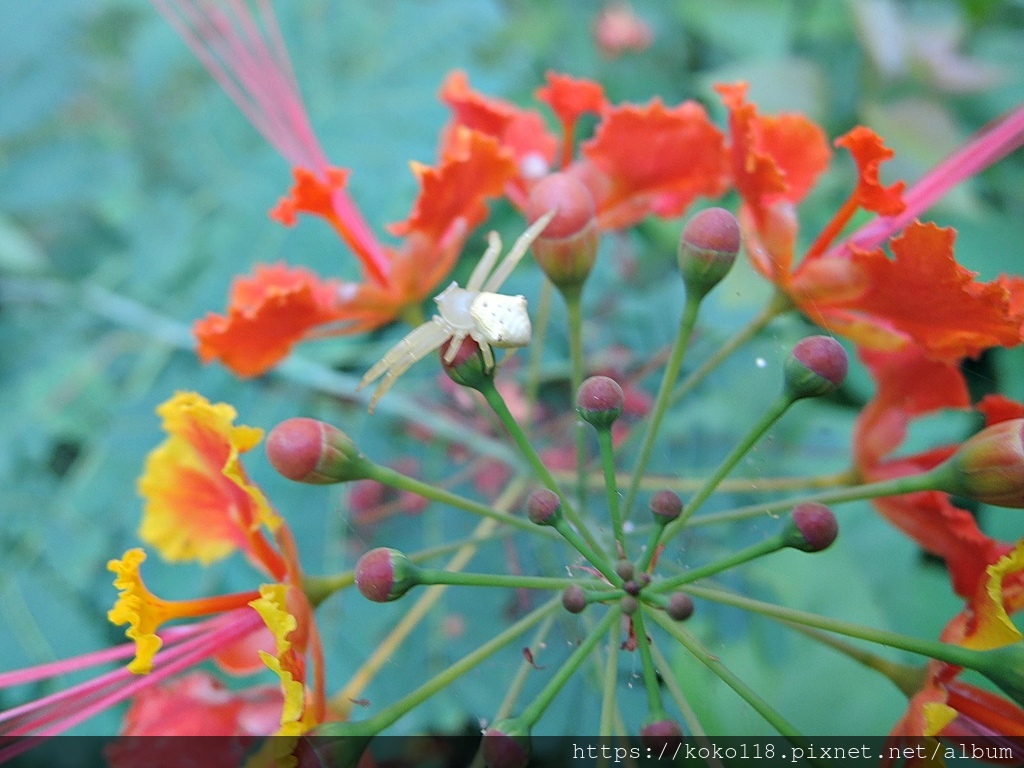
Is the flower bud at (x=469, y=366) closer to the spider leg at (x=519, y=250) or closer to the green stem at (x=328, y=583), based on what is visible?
the spider leg at (x=519, y=250)

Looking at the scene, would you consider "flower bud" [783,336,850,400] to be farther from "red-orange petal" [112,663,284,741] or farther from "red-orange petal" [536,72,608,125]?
"red-orange petal" [112,663,284,741]

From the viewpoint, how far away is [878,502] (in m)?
1.12

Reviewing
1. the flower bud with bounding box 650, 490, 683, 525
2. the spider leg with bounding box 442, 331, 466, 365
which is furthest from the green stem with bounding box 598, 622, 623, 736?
the spider leg with bounding box 442, 331, 466, 365

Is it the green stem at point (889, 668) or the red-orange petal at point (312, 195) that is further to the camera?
the red-orange petal at point (312, 195)

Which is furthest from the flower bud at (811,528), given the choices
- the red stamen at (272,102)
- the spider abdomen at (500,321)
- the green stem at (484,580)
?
the red stamen at (272,102)

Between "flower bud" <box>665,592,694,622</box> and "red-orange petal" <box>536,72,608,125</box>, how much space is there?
27.6 inches

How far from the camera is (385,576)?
875 millimetres

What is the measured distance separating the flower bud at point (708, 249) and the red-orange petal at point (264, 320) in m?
0.49

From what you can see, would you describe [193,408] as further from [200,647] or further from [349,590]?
[349,590]

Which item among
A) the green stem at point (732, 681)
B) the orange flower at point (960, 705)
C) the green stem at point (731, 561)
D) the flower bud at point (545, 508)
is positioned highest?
the flower bud at point (545, 508)

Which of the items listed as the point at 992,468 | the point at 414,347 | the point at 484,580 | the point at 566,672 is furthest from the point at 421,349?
the point at 992,468

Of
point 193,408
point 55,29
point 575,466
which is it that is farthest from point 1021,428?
point 55,29

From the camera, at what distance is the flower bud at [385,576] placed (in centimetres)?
88

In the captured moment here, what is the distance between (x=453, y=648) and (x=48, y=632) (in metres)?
0.81
